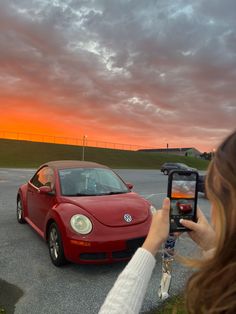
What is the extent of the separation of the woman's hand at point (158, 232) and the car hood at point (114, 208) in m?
3.93

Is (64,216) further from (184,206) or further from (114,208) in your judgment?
(184,206)

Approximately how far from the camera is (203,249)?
5.93 ft

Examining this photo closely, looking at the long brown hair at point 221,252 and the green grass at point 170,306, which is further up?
the long brown hair at point 221,252

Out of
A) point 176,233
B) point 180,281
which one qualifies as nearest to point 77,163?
point 180,281

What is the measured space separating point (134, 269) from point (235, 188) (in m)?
0.52

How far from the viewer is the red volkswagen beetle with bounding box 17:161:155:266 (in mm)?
5363

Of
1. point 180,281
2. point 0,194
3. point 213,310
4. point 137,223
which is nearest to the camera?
point 213,310

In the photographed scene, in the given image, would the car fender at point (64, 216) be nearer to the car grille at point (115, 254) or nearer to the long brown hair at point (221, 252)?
the car grille at point (115, 254)

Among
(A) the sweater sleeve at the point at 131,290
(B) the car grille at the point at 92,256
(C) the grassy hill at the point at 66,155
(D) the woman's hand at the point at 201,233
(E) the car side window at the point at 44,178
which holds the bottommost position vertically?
(C) the grassy hill at the point at 66,155

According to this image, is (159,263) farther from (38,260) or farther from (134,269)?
(134,269)

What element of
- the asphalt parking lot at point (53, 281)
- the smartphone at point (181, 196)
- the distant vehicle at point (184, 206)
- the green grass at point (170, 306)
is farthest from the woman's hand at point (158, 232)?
the green grass at point (170, 306)

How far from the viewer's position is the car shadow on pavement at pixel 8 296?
4.33 meters

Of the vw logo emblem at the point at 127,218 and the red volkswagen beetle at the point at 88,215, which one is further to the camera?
the vw logo emblem at the point at 127,218

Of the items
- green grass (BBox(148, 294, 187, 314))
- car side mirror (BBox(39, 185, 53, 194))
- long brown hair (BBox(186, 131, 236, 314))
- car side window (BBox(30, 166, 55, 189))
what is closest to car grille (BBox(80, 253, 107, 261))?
green grass (BBox(148, 294, 187, 314))
